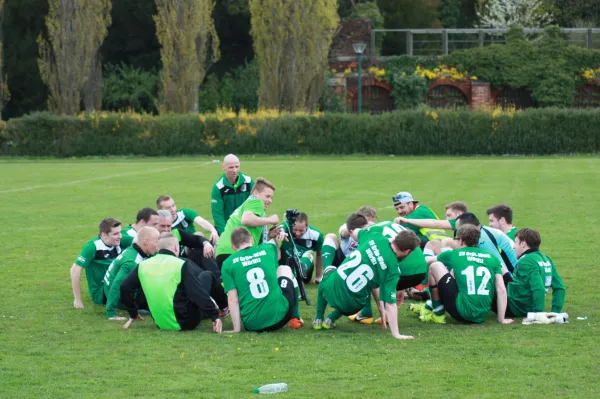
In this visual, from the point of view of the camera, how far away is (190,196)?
2333 centimetres

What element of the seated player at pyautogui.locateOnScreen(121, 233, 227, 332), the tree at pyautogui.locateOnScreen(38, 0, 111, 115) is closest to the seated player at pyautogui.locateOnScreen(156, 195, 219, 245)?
the seated player at pyautogui.locateOnScreen(121, 233, 227, 332)

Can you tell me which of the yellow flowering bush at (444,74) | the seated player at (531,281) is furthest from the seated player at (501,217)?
the yellow flowering bush at (444,74)

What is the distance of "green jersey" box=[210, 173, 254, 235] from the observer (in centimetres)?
1269

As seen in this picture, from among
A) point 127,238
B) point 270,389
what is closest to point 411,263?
point 270,389

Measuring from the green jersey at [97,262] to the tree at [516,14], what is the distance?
51.2 m

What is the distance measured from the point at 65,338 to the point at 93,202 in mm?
13413

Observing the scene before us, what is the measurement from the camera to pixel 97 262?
10.9 m

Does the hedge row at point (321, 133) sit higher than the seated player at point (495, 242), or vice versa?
the seated player at point (495, 242)

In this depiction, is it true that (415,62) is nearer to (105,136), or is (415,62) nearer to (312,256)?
(105,136)

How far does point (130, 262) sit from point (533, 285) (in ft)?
14.1

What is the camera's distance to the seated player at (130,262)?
388 inches

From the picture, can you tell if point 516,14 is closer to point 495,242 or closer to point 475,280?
point 495,242

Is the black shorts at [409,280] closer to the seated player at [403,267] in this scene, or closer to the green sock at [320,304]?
the seated player at [403,267]

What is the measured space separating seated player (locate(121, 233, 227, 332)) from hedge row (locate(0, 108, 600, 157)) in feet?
102
